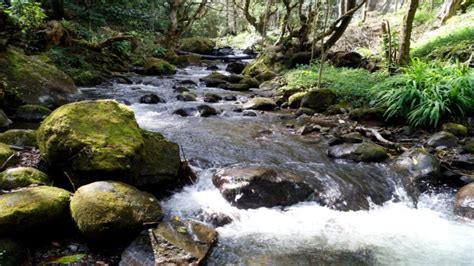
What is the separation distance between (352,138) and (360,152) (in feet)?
2.42

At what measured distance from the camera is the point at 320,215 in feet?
17.2

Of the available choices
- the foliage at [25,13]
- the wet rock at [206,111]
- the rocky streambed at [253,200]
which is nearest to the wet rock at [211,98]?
the wet rock at [206,111]

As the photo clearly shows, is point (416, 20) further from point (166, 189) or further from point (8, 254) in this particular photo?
point (8, 254)

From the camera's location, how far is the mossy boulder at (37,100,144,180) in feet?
14.7

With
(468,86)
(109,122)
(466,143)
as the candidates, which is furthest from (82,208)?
(468,86)

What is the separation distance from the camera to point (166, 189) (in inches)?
208

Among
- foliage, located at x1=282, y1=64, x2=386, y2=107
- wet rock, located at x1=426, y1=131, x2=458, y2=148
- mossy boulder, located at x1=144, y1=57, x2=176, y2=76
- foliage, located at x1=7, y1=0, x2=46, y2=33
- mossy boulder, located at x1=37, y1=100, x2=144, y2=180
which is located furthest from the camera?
mossy boulder, located at x1=144, y1=57, x2=176, y2=76

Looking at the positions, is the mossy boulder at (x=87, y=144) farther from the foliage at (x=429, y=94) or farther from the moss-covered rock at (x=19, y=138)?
the foliage at (x=429, y=94)

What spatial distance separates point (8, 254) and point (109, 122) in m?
2.07

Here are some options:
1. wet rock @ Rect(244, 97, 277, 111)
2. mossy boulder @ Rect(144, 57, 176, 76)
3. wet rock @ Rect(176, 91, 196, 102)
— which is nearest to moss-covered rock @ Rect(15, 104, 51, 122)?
wet rock @ Rect(176, 91, 196, 102)

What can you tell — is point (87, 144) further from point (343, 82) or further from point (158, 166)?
point (343, 82)

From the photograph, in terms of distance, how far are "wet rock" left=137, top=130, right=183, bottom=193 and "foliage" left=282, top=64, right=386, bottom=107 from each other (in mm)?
6464

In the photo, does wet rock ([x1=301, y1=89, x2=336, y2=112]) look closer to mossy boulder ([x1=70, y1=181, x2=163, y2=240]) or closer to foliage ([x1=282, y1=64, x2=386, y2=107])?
foliage ([x1=282, y1=64, x2=386, y2=107])

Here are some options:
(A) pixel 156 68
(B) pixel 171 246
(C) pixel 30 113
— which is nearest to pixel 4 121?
(C) pixel 30 113
